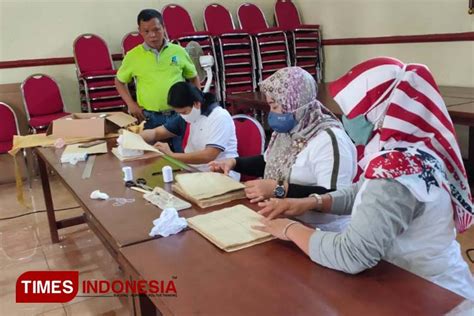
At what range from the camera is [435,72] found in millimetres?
4422

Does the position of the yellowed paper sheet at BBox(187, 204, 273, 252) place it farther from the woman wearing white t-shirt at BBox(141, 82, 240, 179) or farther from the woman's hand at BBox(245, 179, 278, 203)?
the woman wearing white t-shirt at BBox(141, 82, 240, 179)

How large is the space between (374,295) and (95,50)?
424cm

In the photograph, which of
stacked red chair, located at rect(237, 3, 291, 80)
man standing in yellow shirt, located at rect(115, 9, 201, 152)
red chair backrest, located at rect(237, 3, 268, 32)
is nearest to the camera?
man standing in yellow shirt, located at rect(115, 9, 201, 152)

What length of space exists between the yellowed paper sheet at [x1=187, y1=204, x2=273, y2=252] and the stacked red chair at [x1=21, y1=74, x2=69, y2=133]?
11.1 feet

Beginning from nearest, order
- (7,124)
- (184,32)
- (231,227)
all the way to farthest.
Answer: (231,227) → (7,124) → (184,32)

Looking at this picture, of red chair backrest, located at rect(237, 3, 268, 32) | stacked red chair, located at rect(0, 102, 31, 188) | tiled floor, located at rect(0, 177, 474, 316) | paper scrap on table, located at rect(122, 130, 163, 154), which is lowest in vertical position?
tiled floor, located at rect(0, 177, 474, 316)

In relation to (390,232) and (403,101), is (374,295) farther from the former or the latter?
(403,101)

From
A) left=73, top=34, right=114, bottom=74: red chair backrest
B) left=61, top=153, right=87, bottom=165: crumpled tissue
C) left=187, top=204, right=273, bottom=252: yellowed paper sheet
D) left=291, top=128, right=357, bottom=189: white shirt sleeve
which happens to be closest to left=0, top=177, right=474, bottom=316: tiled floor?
left=61, top=153, right=87, bottom=165: crumpled tissue

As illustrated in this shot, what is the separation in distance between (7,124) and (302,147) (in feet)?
11.5

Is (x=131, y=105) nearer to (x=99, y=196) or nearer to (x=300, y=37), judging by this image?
(x=99, y=196)

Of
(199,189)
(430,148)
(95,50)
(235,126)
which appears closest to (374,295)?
(430,148)

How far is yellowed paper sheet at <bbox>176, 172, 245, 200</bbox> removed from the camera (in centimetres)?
164

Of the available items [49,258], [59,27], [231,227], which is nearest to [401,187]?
[231,227]

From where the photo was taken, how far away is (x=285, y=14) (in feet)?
18.6
